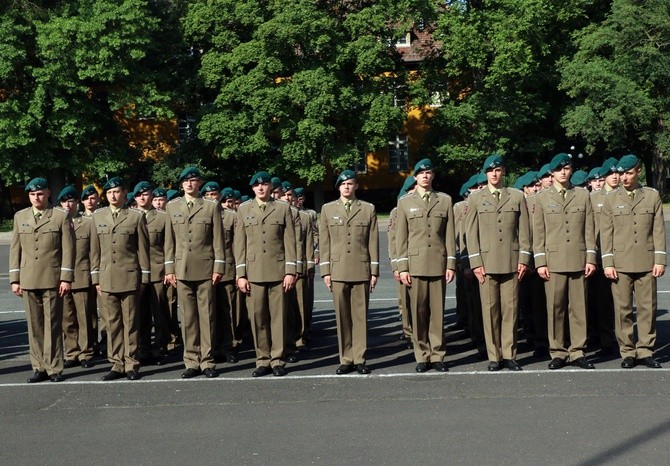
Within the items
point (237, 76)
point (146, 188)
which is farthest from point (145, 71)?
point (146, 188)

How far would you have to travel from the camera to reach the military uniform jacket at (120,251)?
10578 mm

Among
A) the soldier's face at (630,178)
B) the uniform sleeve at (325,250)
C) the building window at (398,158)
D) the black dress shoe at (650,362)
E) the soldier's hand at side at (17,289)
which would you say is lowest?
the black dress shoe at (650,362)

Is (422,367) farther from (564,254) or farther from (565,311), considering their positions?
(564,254)

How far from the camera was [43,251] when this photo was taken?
10445 millimetres

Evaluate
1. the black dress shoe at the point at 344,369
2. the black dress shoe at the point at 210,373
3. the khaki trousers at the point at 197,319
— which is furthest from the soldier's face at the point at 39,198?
the black dress shoe at the point at 344,369

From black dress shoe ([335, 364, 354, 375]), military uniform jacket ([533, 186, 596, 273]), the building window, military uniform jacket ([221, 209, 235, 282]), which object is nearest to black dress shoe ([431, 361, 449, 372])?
black dress shoe ([335, 364, 354, 375])

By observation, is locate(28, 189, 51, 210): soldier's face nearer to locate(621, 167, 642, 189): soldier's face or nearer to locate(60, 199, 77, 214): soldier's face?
locate(60, 199, 77, 214): soldier's face

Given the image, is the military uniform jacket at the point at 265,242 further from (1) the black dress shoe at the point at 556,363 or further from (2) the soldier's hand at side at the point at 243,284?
(1) the black dress shoe at the point at 556,363

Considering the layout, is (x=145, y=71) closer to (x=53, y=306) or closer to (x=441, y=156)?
(x=441, y=156)

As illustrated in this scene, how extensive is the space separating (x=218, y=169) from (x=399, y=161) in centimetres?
1299

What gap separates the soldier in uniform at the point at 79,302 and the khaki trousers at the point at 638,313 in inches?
229

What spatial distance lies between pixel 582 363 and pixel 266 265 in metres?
3.39

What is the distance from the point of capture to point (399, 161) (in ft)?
194

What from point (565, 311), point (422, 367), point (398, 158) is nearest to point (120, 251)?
point (422, 367)
